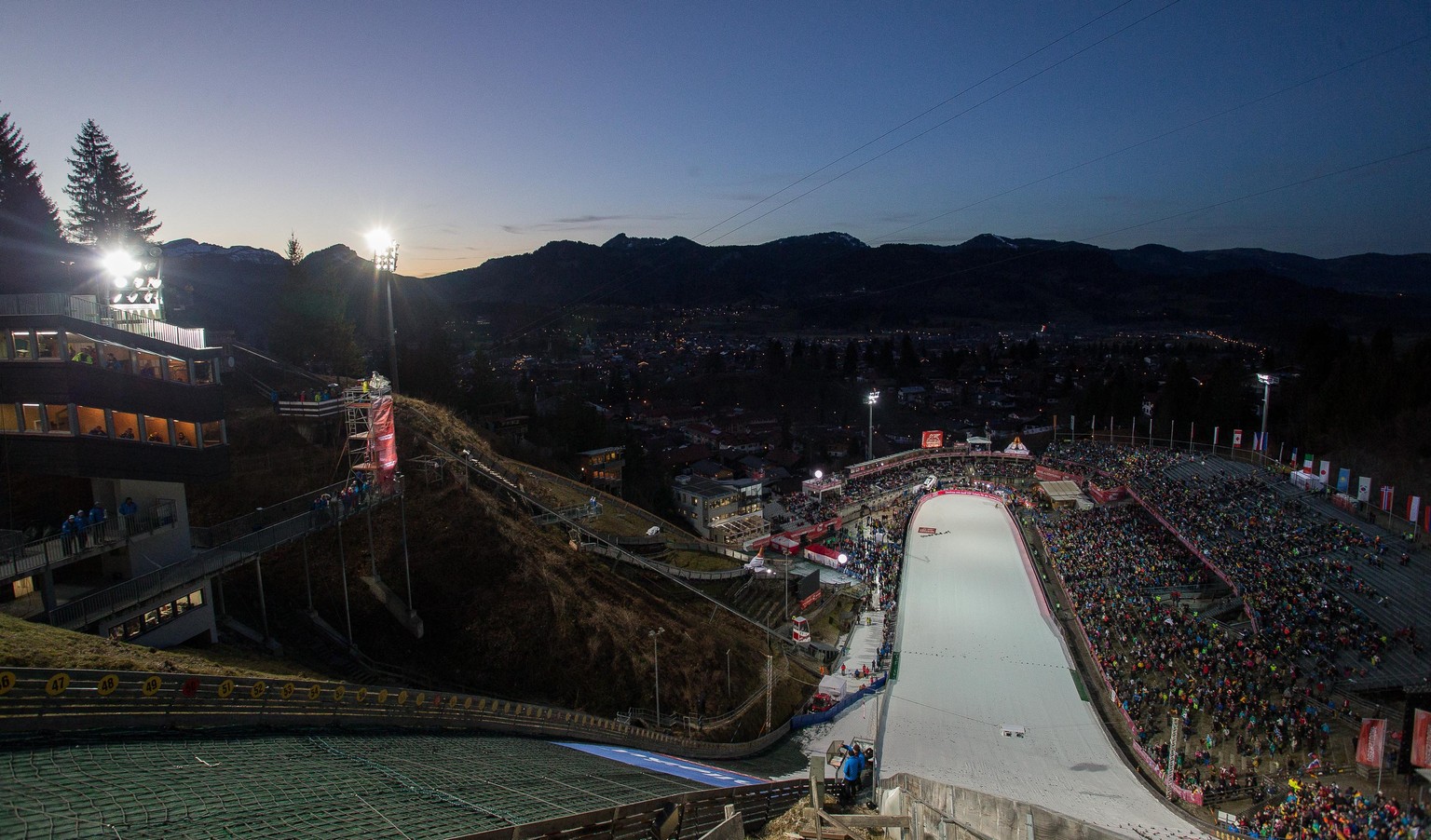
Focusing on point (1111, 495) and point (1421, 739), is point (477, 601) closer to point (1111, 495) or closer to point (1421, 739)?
point (1421, 739)

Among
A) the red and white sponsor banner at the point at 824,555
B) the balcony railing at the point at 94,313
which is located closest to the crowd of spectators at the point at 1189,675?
the red and white sponsor banner at the point at 824,555

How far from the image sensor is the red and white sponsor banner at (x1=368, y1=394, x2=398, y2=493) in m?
14.9

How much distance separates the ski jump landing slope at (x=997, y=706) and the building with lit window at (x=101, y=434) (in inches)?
551

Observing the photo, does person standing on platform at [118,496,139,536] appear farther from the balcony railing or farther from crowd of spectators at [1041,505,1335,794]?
crowd of spectators at [1041,505,1335,794]

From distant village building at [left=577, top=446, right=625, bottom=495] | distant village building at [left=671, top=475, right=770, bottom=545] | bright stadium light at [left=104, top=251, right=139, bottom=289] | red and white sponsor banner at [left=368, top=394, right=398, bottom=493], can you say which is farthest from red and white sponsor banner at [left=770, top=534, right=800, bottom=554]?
bright stadium light at [left=104, top=251, right=139, bottom=289]

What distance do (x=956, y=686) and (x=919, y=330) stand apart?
490ft

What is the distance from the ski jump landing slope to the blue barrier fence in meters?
0.58

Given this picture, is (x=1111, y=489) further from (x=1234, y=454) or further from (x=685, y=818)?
(x=685, y=818)

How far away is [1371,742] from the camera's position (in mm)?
11703

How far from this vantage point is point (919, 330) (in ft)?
524

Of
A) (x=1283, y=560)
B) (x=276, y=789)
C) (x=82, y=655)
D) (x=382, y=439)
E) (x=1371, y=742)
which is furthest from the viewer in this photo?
(x=1283, y=560)

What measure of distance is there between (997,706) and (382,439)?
1599 cm

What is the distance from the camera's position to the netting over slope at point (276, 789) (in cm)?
436

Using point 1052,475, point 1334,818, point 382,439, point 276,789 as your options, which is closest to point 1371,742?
point 1334,818
